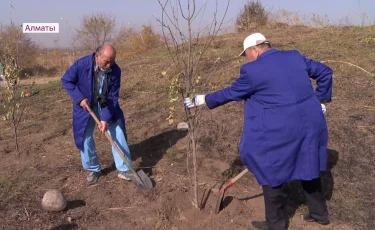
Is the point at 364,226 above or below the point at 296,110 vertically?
below

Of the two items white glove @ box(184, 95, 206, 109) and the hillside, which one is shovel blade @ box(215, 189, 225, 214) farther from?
white glove @ box(184, 95, 206, 109)

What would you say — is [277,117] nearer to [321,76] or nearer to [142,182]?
[321,76]

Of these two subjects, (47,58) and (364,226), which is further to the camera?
(47,58)

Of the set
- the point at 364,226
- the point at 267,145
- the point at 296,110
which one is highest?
the point at 296,110

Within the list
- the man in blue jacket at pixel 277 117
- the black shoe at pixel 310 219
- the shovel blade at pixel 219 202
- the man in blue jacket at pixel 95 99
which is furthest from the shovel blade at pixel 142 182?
the black shoe at pixel 310 219

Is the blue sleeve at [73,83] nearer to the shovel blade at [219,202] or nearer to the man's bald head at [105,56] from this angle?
the man's bald head at [105,56]

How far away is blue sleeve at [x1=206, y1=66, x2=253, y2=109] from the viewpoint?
9.86 feet

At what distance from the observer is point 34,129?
21.1ft

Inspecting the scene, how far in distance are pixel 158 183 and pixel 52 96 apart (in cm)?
569

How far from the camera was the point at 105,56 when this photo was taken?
3812mm

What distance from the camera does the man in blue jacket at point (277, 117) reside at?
2.96 meters

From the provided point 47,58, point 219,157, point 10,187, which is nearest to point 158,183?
point 219,157

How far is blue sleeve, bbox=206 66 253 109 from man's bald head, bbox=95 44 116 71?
1.12 m

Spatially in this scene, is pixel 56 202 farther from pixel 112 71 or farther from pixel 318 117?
pixel 318 117
